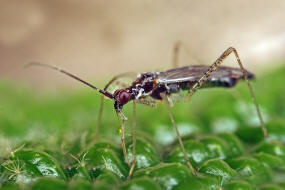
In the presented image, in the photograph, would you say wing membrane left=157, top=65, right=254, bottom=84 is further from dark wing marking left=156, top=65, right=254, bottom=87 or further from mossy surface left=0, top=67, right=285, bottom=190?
mossy surface left=0, top=67, right=285, bottom=190

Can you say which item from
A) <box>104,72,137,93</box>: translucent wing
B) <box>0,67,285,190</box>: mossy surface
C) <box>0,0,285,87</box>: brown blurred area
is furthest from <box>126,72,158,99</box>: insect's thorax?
<box>0,0,285,87</box>: brown blurred area

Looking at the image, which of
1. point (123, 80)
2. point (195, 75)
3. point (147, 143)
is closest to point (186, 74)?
point (195, 75)

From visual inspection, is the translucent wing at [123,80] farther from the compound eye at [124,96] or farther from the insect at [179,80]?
the compound eye at [124,96]

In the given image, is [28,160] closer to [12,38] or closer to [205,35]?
[12,38]

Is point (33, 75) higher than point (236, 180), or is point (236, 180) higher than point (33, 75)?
point (33, 75)

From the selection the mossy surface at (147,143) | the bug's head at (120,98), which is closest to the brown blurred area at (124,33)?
the mossy surface at (147,143)

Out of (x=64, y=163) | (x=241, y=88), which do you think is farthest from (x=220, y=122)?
(x=64, y=163)

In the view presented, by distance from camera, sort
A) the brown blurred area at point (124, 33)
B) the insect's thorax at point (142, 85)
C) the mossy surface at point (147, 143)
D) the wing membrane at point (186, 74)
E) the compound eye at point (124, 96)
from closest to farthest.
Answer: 1. the mossy surface at point (147, 143)
2. the compound eye at point (124, 96)
3. the insect's thorax at point (142, 85)
4. the wing membrane at point (186, 74)
5. the brown blurred area at point (124, 33)
